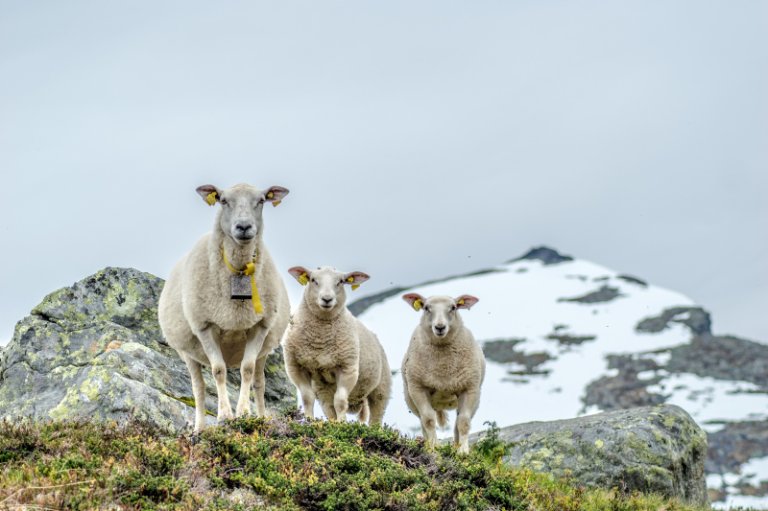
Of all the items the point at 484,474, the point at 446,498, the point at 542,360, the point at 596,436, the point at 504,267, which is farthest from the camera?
the point at 504,267

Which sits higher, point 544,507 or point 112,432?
point 112,432

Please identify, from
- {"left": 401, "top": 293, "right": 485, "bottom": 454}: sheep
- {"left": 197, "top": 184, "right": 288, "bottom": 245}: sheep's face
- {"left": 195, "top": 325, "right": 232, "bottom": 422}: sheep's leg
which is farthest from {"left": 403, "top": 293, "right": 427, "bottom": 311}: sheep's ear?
{"left": 195, "top": 325, "right": 232, "bottom": 422}: sheep's leg

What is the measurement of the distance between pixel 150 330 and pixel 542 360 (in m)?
88.9

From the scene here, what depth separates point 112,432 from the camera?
1091 cm

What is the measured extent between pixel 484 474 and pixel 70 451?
4679 mm

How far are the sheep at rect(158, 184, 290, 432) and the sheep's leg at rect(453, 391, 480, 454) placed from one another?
3.50 m

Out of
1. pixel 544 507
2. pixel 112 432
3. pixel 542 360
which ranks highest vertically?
pixel 542 360

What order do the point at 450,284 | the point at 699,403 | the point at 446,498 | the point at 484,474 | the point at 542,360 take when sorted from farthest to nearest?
the point at 450,284 < the point at 542,360 < the point at 699,403 < the point at 484,474 < the point at 446,498

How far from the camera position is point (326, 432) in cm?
1152

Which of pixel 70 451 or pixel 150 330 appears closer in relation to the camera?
pixel 70 451

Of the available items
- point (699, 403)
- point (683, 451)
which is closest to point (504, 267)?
point (699, 403)

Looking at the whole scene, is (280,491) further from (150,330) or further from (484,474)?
(150,330)

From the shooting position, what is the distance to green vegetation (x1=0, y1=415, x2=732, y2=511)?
903 cm

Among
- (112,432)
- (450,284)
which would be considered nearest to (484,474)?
(112,432)
